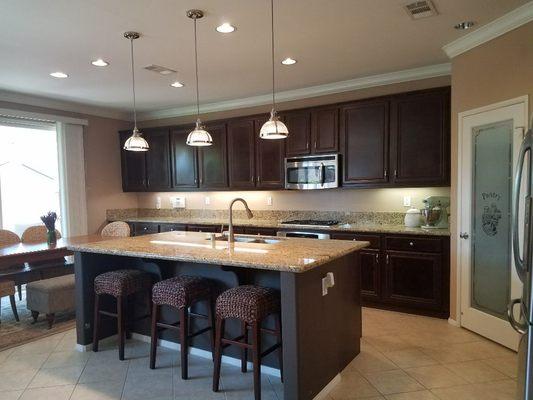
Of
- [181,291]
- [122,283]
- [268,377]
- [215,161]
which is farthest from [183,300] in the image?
[215,161]

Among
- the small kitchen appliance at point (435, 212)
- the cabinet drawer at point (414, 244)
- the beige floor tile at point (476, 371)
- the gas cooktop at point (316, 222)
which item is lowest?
the beige floor tile at point (476, 371)

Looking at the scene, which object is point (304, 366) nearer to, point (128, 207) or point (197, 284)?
point (197, 284)

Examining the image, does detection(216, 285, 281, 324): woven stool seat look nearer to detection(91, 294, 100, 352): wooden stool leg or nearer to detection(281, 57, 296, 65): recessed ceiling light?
detection(91, 294, 100, 352): wooden stool leg

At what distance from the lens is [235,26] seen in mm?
3094

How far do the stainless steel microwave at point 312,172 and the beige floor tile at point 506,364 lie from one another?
2363mm

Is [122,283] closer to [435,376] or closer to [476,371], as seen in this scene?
[435,376]

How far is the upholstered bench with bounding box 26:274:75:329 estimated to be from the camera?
153 inches

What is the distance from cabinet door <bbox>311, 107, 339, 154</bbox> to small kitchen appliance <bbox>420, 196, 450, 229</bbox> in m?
1.21

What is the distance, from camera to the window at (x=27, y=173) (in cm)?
517

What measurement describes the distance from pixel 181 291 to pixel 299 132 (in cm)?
282

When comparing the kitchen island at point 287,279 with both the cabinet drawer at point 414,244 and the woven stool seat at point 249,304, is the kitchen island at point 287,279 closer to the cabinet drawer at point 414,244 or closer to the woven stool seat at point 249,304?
the woven stool seat at point 249,304

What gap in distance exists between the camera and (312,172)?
15.8 feet

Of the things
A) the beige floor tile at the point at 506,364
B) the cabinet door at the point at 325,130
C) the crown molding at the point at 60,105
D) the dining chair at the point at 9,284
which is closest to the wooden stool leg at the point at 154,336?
the dining chair at the point at 9,284

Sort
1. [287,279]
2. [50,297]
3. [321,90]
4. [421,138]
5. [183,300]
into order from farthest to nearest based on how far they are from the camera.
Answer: [321,90]
[421,138]
[50,297]
[183,300]
[287,279]
